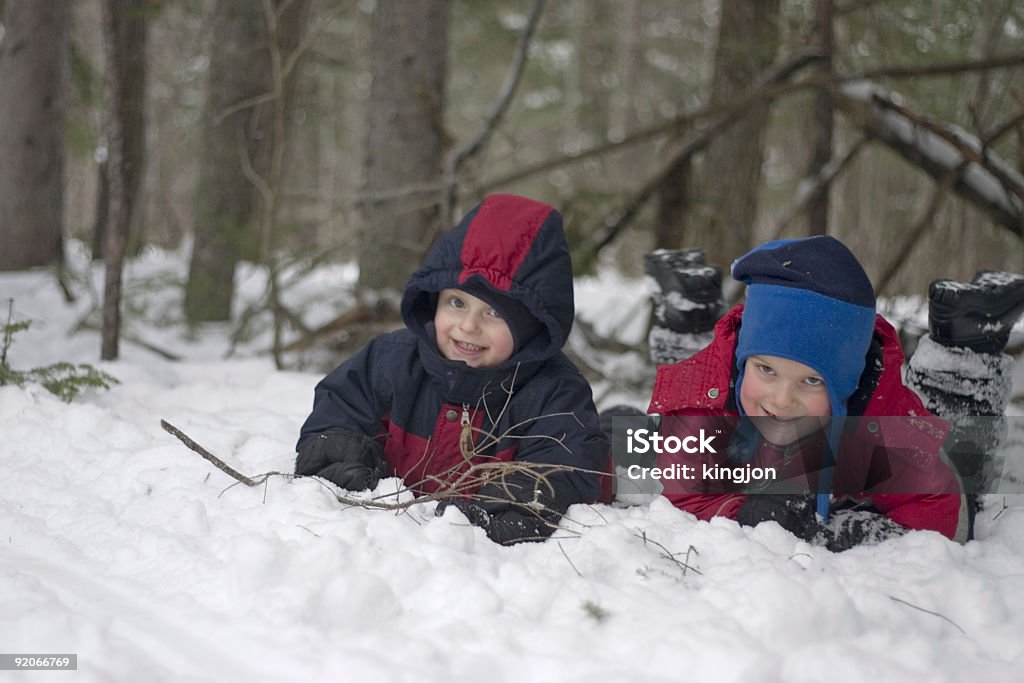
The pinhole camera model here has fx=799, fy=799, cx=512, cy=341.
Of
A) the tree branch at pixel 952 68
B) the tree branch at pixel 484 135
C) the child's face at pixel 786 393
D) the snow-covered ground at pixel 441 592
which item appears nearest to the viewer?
the snow-covered ground at pixel 441 592

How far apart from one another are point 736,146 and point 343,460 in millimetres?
4830

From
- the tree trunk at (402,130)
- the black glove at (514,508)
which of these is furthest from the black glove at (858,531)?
the tree trunk at (402,130)

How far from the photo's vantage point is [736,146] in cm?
655

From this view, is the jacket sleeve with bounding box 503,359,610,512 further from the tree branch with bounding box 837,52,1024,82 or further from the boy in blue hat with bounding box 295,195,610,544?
the tree branch with bounding box 837,52,1024,82

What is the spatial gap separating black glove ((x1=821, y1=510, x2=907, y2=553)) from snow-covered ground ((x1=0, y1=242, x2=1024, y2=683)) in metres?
0.07

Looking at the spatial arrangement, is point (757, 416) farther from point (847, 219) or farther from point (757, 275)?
point (847, 219)

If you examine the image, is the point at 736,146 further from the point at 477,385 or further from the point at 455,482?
the point at 455,482

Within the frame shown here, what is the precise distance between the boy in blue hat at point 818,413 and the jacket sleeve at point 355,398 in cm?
114

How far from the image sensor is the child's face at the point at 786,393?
280 cm

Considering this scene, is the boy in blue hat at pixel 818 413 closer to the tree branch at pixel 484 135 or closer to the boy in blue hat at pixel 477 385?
the boy in blue hat at pixel 477 385

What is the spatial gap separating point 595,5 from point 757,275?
14.8 metres

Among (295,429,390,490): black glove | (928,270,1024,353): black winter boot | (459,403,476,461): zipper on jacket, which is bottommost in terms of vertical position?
(295,429,390,490): black glove

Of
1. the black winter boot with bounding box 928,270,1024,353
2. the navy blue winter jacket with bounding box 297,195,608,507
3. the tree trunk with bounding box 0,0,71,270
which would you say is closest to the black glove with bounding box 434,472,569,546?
the navy blue winter jacket with bounding box 297,195,608,507

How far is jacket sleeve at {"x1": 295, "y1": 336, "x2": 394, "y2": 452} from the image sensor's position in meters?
3.08
